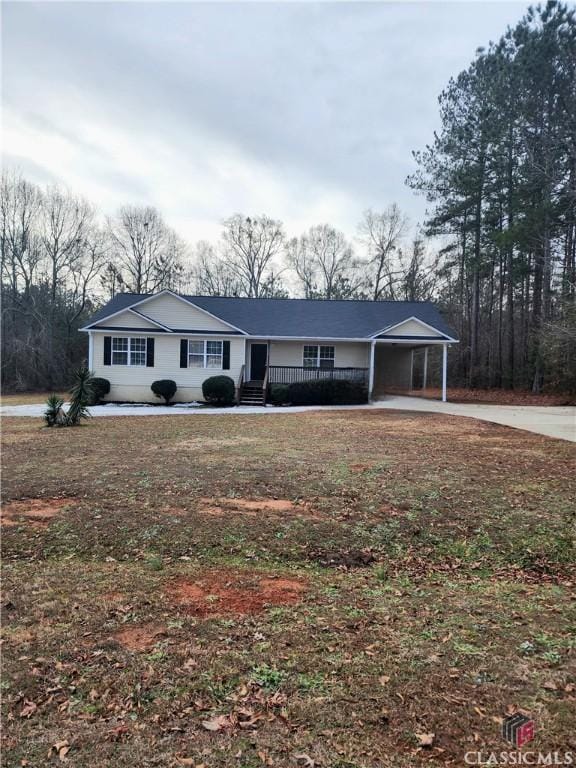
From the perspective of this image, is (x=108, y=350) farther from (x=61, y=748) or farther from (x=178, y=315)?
(x=61, y=748)

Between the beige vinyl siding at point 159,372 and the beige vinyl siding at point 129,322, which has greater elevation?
the beige vinyl siding at point 129,322

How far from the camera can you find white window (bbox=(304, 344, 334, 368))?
21.2 m

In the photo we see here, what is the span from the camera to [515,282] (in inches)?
939

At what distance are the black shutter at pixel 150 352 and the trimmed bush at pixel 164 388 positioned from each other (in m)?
0.95

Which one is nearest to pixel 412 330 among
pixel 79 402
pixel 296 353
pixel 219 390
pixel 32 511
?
pixel 296 353

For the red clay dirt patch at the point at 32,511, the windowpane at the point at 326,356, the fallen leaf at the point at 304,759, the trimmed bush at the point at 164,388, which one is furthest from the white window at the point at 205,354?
the fallen leaf at the point at 304,759

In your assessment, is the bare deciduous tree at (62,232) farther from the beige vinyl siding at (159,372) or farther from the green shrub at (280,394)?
the green shrub at (280,394)

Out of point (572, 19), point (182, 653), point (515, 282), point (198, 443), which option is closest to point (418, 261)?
point (515, 282)

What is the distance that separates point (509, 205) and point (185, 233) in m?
27.1

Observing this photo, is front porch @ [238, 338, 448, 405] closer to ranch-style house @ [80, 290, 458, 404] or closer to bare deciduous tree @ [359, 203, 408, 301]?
ranch-style house @ [80, 290, 458, 404]

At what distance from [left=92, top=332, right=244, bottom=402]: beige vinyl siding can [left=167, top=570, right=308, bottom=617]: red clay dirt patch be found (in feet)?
52.0

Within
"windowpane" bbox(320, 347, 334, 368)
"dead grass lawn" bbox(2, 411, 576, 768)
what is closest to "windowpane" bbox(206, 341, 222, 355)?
"windowpane" bbox(320, 347, 334, 368)

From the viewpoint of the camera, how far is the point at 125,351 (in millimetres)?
19000

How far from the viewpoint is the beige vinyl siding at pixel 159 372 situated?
18891 mm
